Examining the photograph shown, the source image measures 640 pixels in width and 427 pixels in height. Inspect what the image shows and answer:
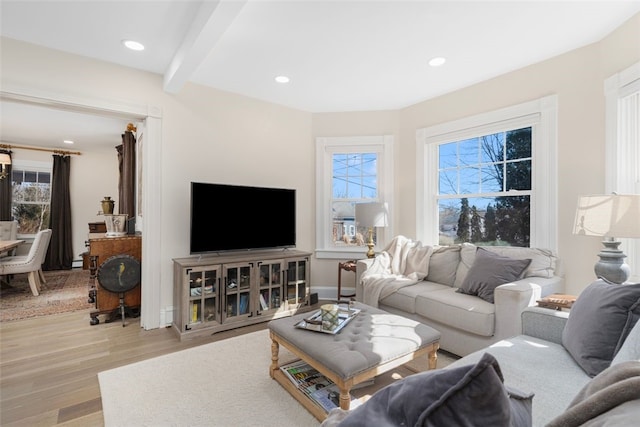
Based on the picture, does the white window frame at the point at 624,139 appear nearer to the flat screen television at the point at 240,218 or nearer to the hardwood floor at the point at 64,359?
the flat screen television at the point at 240,218

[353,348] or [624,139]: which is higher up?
[624,139]

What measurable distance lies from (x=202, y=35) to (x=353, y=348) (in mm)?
2375

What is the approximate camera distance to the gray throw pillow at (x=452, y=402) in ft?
1.67

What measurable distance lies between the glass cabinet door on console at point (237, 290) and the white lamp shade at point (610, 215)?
2854 millimetres

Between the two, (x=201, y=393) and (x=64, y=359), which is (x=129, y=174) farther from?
(x=201, y=393)

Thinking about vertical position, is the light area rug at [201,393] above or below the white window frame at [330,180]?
below

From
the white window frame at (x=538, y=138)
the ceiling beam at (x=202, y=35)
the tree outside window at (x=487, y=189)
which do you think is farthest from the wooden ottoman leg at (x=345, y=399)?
the tree outside window at (x=487, y=189)

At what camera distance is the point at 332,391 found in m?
1.85

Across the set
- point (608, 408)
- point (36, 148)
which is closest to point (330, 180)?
point (608, 408)

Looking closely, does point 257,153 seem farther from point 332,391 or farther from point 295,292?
point 332,391

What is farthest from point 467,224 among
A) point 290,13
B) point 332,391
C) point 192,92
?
point 192,92

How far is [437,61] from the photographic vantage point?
2945mm

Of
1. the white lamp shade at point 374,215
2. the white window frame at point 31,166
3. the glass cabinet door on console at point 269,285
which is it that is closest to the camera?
the glass cabinet door on console at point 269,285

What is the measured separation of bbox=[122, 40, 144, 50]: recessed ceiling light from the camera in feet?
8.59
